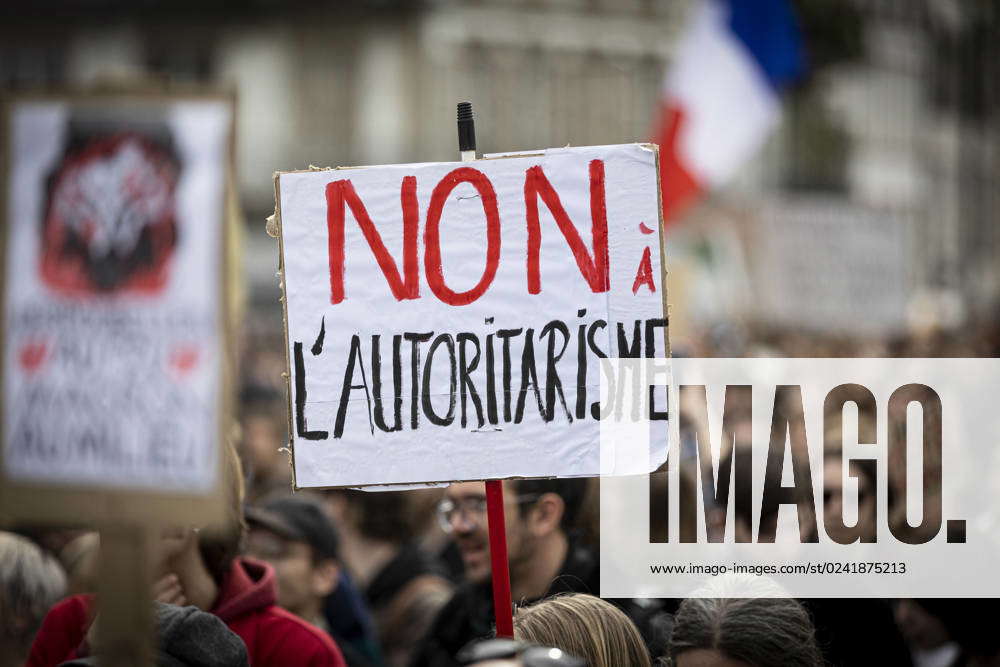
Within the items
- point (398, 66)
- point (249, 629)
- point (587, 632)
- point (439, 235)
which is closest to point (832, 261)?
point (249, 629)

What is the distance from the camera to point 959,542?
11.5 ft

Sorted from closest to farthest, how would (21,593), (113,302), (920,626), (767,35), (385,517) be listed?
(113,302)
(21,593)
(920,626)
(385,517)
(767,35)

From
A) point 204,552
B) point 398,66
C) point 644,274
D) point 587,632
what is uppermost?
point 398,66

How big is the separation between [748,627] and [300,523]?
195cm

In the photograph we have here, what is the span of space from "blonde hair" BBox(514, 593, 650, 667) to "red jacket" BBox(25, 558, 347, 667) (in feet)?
2.11

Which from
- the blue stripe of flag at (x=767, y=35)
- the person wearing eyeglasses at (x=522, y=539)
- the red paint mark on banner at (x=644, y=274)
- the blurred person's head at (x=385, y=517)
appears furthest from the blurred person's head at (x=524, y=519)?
the blue stripe of flag at (x=767, y=35)

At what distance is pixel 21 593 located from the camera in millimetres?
4020

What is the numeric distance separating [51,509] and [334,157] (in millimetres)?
36365

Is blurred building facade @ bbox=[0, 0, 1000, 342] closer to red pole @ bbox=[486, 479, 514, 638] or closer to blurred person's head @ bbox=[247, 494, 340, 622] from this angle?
blurred person's head @ bbox=[247, 494, 340, 622]

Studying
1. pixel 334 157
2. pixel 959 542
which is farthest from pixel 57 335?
pixel 334 157

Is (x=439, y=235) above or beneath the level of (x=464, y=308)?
above

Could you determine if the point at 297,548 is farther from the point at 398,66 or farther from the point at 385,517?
the point at 398,66

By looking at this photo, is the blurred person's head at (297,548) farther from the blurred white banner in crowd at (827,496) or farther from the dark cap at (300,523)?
the blurred white banner in crowd at (827,496)

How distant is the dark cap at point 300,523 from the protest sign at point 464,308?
4.76ft
